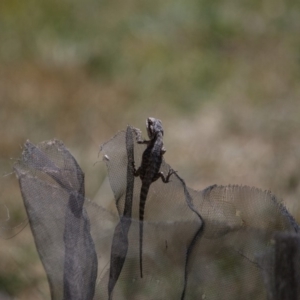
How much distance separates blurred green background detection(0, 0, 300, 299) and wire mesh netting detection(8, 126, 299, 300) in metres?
1.80

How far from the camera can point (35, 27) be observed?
640 cm

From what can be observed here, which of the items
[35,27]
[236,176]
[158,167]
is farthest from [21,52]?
[158,167]

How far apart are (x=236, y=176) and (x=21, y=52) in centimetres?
231

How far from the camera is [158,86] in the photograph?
5.66 m

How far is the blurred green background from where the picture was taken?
4.45 meters

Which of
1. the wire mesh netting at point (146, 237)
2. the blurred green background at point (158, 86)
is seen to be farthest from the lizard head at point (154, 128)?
the blurred green background at point (158, 86)

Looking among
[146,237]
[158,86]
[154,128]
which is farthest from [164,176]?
[158,86]

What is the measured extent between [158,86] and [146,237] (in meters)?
4.19

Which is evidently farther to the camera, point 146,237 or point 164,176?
point 164,176

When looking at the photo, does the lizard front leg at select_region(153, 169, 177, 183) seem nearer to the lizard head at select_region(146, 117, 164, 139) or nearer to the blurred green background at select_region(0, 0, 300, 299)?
the lizard head at select_region(146, 117, 164, 139)

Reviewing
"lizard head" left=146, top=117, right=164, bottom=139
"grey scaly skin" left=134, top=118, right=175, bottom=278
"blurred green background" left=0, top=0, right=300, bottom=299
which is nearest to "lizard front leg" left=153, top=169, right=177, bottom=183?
"grey scaly skin" left=134, top=118, right=175, bottom=278

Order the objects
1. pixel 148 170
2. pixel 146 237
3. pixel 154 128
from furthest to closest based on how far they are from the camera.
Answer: pixel 154 128, pixel 148 170, pixel 146 237

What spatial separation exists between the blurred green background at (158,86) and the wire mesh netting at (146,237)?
180cm

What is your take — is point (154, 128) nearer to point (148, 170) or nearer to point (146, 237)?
point (148, 170)
